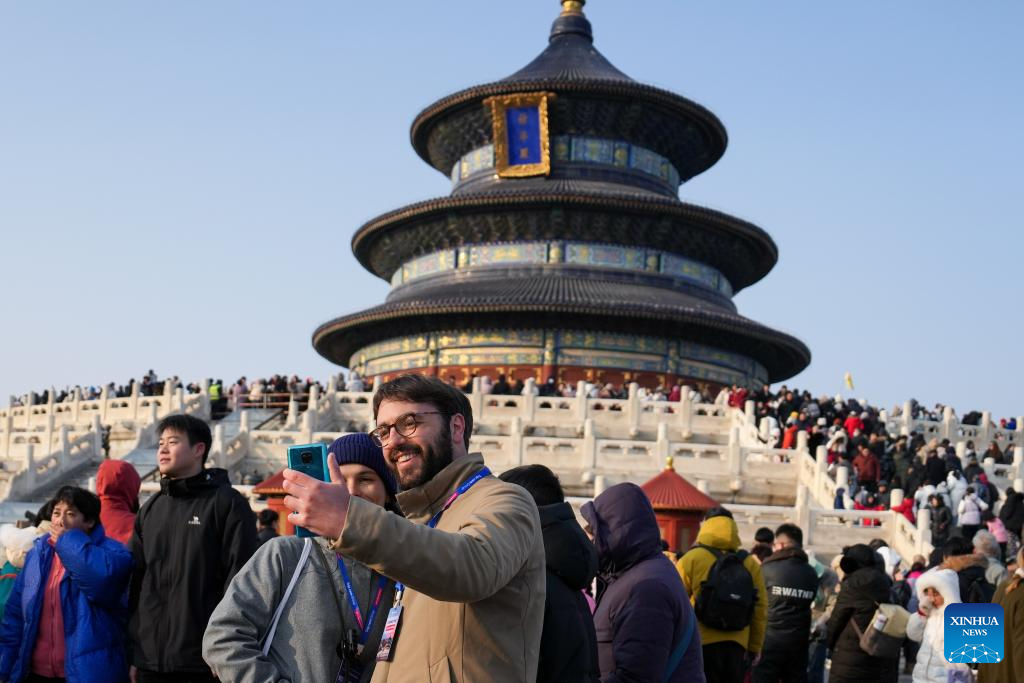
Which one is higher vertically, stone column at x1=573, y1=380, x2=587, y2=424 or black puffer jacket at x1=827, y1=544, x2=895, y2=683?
stone column at x1=573, y1=380, x2=587, y2=424

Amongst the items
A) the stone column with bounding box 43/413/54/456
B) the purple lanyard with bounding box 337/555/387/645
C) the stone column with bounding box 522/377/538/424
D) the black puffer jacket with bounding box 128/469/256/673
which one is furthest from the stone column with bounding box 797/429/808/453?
the purple lanyard with bounding box 337/555/387/645

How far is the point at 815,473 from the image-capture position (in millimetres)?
18875

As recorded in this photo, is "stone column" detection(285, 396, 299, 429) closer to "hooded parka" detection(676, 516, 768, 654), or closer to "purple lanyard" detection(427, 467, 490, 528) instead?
"hooded parka" detection(676, 516, 768, 654)

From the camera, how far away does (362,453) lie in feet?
12.3

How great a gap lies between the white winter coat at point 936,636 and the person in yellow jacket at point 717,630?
0.83 m

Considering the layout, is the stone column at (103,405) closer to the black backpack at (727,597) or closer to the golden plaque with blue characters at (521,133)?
the golden plaque with blue characters at (521,133)

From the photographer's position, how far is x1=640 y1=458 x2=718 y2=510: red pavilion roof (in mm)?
13656

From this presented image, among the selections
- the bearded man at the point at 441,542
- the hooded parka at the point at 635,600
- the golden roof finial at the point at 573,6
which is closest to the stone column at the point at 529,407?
the hooded parka at the point at 635,600

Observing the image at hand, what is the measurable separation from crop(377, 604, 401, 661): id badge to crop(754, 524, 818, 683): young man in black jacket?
4963 mm

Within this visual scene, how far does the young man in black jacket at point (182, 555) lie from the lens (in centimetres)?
549

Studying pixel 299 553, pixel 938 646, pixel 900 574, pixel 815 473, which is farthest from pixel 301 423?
pixel 299 553

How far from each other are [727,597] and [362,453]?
326cm

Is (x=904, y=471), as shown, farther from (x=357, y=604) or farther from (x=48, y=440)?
(x=357, y=604)

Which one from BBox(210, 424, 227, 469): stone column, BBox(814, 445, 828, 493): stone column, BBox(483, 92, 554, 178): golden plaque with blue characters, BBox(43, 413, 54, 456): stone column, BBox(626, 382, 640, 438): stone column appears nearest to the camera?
BBox(814, 445, 828, 493): stone column
